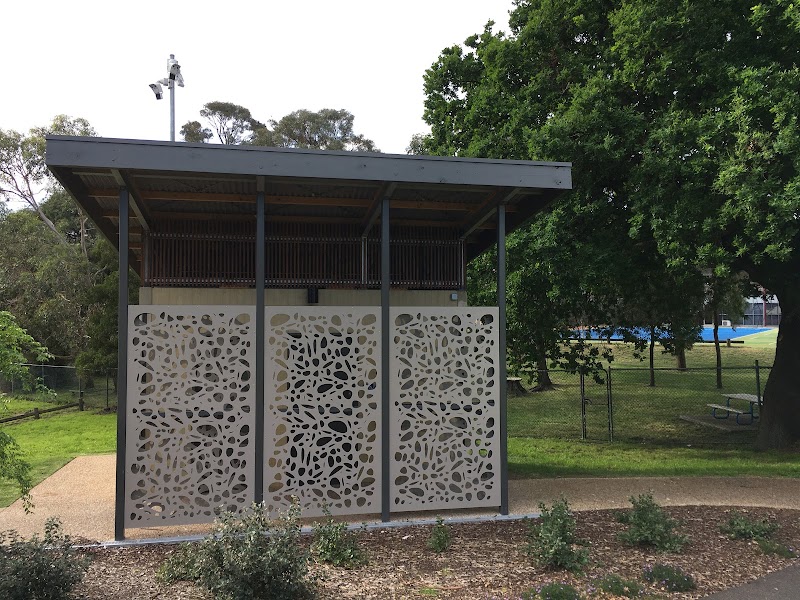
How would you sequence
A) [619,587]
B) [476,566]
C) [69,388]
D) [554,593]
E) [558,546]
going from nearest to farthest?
[554,593], [619,587], [558,546], [476,566], [69,388]

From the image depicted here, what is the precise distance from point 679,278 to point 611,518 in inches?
185

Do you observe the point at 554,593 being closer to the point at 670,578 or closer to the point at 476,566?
the point at 476,566

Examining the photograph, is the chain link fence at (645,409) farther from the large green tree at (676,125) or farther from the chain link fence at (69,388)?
the chain link fence at (69,388)

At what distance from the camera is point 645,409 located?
757 inches

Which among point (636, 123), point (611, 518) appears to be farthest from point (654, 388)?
point (611, 518)

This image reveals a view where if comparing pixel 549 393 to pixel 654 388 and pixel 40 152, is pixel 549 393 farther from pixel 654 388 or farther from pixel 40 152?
pixel 40 152

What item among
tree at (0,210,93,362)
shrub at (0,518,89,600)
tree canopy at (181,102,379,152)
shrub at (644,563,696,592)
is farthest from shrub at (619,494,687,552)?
tree canopy at (181,102,379,152)

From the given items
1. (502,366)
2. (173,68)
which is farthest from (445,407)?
(173,68)

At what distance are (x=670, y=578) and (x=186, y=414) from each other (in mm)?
4943

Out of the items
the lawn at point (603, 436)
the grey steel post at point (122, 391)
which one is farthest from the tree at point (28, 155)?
the grey steel post at point (122, 391)

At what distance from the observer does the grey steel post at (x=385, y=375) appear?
679 cm

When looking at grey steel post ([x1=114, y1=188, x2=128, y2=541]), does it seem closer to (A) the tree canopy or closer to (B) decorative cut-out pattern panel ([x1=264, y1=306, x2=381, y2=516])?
(B) decorative cut-out pattern panel ([x1=264, y1=306, x2=381, y2=516])

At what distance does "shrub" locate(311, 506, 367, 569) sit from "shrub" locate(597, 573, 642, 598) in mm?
2058

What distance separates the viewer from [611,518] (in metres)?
6.85
